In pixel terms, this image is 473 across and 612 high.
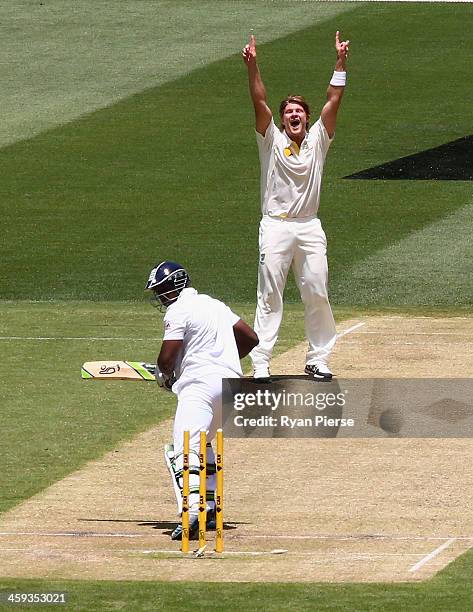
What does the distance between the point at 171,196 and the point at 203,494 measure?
2012 cm

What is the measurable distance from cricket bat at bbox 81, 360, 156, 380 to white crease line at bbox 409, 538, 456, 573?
2810 mm

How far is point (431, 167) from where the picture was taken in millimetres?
33719

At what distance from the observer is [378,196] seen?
31.5 meters

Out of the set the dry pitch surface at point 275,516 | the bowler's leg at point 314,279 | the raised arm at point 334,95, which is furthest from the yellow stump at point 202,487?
the raised arm at point 334,95

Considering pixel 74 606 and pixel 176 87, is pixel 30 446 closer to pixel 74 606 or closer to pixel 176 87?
pixel 74 606

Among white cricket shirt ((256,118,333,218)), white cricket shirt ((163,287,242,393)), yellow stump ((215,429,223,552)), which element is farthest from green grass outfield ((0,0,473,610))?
white cricket shirt ((256,118,333,218))

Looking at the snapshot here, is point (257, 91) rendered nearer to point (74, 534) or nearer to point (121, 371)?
point (121, 371)

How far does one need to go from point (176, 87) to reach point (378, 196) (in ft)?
33.4

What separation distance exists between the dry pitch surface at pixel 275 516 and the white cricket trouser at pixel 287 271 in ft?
3.58

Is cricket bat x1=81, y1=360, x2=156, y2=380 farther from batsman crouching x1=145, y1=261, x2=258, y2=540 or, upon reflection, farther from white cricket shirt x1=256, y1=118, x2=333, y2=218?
white cricket shirt x1=256, y1=118, x2=333, y2=218

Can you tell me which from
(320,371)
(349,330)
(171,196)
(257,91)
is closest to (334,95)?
(257,91)

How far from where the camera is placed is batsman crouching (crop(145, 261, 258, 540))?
12.7 meters

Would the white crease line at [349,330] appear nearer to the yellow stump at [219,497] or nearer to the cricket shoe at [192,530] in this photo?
the cricket shoe at [192,530]

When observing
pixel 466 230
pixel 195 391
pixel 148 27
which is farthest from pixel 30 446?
pixel 148 27
